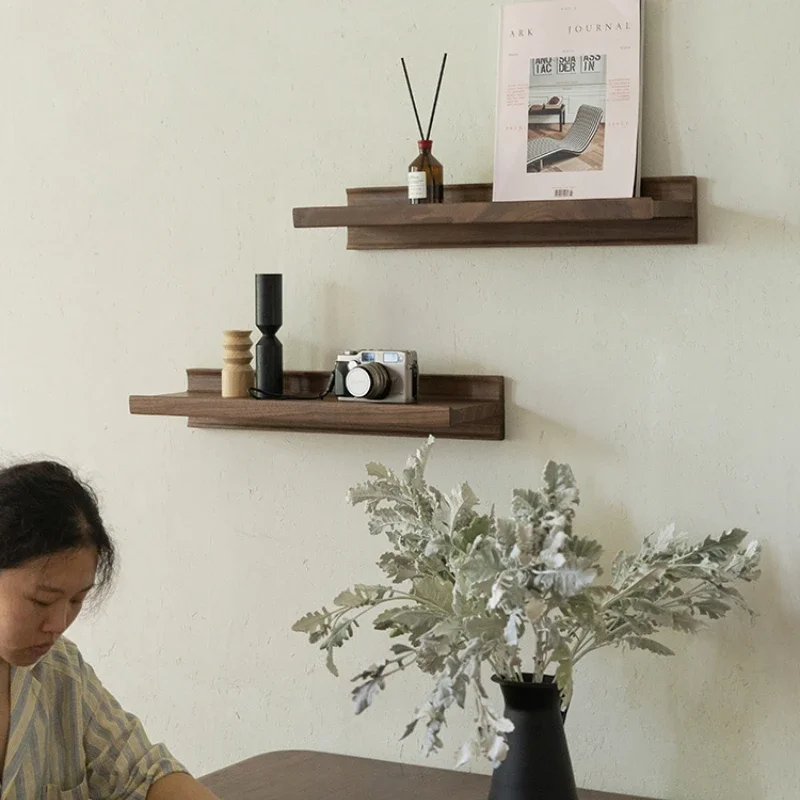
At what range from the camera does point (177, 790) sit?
69.1 inches

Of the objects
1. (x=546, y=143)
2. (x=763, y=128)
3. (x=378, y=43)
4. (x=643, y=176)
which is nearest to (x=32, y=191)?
(x=378, y=43)

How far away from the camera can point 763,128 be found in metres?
1.89

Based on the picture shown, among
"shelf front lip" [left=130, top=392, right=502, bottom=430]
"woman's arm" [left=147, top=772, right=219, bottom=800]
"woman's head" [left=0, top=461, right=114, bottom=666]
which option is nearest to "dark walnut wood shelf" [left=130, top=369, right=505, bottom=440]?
"shelf front lip" [left=130, top=392, right=502, bottom=430]

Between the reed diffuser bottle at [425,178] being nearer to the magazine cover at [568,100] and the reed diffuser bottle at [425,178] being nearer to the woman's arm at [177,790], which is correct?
the magazine cover at [568,100]

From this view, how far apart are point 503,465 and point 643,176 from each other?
1.71 ft

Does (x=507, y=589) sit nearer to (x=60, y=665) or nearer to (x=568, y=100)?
(x=60, y=665)

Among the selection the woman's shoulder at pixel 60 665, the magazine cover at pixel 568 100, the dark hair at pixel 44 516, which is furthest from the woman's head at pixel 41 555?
the magazine cover at pixel 568 100

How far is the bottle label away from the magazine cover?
12 centimetres

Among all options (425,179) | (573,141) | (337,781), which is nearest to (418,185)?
(425,179)

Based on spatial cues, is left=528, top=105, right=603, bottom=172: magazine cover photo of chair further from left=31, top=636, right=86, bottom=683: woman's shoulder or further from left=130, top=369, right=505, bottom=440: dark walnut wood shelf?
left=31, top=636, right=86, bottom=683: woman's shoulder

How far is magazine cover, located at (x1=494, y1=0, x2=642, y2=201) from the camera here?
1.92 meters

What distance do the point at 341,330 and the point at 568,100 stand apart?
0.56m

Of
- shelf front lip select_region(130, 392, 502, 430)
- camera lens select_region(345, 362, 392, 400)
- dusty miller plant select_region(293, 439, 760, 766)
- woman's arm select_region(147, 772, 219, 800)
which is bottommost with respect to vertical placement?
woman's arm select_region(147, 772, 219, 800)

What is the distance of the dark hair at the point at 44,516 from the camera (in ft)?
5.10
